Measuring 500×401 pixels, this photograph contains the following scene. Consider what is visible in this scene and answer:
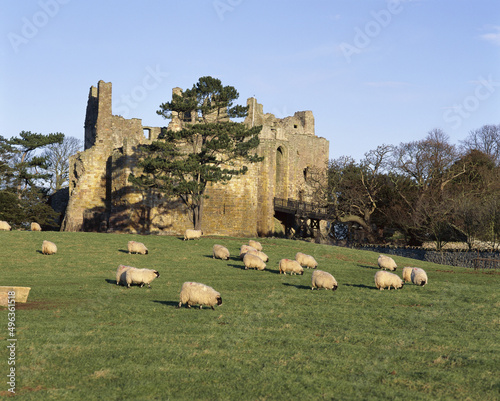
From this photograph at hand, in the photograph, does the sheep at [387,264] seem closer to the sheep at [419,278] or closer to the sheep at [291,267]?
the sheep at [419,278]

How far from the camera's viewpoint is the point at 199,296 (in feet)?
53.9

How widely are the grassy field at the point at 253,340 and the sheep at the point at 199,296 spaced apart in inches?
16.7

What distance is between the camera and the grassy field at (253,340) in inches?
370

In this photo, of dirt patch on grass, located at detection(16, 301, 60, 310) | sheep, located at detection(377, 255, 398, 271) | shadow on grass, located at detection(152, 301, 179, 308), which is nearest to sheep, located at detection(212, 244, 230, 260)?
sheep, located at detection(377, 255, 398, 271)

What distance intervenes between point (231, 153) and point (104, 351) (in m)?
36.4

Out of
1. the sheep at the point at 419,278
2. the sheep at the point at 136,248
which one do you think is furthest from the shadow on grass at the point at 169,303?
the sheep at the point at 136,248

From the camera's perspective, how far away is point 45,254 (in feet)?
94.9

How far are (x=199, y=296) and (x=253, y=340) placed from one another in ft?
13.9

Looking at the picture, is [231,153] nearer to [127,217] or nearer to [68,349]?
[127,217]

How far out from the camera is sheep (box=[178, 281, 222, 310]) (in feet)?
53.6

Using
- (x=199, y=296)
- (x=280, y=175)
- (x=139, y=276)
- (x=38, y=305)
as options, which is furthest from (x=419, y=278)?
(x=280, y=175)

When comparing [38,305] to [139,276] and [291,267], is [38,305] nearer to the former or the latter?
[139,276]

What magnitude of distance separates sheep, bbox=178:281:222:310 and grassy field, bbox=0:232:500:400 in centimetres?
42

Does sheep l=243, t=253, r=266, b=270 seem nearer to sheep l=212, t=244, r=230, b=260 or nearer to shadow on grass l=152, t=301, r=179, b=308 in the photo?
sheep l=212, t=244, r=230, b=260
